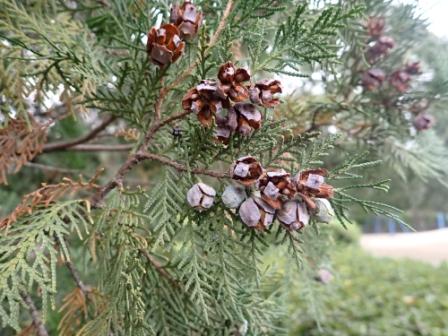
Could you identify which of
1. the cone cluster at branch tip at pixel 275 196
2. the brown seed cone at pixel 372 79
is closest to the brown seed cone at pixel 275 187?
the cone cluster at branch tip at pixel 275 196

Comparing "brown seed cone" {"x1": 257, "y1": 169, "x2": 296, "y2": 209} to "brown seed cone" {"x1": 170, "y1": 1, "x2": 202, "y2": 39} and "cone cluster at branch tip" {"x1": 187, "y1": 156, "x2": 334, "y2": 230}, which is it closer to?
"cone cluster at branch tip" {"x1": 187, "y1": 156, "x2": 334, "y2": 230}

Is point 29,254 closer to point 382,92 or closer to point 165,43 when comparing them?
point 165,43

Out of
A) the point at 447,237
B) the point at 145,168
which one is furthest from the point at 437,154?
the point at 447,237

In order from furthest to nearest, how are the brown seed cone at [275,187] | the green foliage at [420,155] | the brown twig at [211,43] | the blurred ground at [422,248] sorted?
the blurred ground at [422,248] < the green foliage at [420,155] < the brown twig at [211,43] < the brown seed cone at [275,187]

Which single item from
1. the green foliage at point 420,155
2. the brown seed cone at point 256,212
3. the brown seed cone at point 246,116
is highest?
the green foliage at point 420,155

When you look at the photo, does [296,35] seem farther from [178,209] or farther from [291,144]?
[178,209]

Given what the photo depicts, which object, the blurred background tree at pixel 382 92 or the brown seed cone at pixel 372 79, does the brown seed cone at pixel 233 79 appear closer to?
the blurred background tree at pixel 382 92
